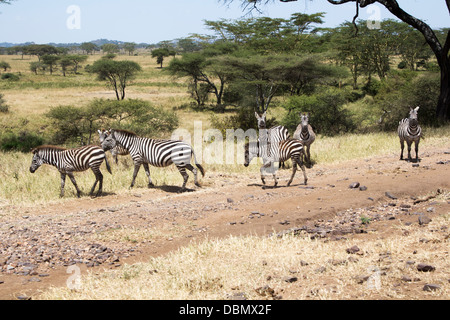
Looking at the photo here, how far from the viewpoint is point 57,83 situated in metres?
Result: 53.4

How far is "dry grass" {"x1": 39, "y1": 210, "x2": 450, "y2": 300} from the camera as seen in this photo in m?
4.36

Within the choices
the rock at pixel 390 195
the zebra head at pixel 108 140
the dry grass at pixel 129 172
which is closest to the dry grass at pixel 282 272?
the rock at pixel 390 195

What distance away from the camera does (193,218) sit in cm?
796

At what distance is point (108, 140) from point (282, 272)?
757 centimetres

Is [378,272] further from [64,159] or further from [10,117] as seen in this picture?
[10,117]

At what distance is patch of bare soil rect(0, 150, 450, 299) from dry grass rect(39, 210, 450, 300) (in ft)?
1.09

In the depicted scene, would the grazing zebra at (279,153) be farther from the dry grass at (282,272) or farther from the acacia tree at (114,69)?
the acacia tree at (114,69)

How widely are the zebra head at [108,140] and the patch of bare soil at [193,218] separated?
4.66 ft

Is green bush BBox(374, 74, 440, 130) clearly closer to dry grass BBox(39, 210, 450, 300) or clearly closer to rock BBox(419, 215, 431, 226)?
rock BBox(419, 215, 431, 226)

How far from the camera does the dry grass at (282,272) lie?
4.36 metres

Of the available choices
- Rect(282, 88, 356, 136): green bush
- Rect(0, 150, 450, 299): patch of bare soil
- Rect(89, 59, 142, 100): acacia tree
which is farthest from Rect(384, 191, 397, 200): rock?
Rect(89, 59, 142, 100): acacia tree

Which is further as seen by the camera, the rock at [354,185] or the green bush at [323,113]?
the green bush at [323,113]

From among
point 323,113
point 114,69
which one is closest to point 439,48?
point 323,113
